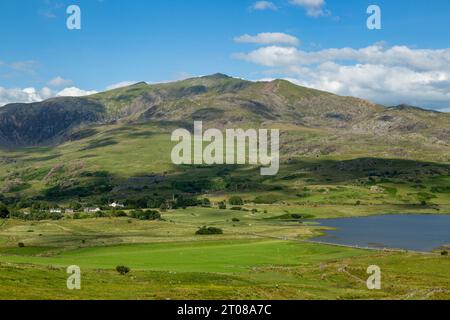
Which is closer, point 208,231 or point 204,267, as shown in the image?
point 204,267

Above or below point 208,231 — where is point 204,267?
above

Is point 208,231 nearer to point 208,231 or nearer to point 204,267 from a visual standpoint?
point 208,231

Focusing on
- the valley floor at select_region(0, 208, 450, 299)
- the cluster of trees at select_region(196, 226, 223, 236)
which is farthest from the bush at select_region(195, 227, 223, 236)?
the valley floor at select_region(0, 208, 450, 299)

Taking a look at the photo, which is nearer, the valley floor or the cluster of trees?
the valley floor

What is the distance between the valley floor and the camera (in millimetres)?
75375

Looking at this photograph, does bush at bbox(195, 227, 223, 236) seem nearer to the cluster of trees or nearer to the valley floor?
the cluster of trees

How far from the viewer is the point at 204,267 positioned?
114875 mm

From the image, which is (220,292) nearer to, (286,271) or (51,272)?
(51,272)

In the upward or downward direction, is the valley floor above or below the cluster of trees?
above

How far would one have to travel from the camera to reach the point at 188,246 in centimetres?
15862

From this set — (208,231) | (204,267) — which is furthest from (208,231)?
(204,267)

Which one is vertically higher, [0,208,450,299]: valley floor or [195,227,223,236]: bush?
[0,208,450,299]: valley floor
